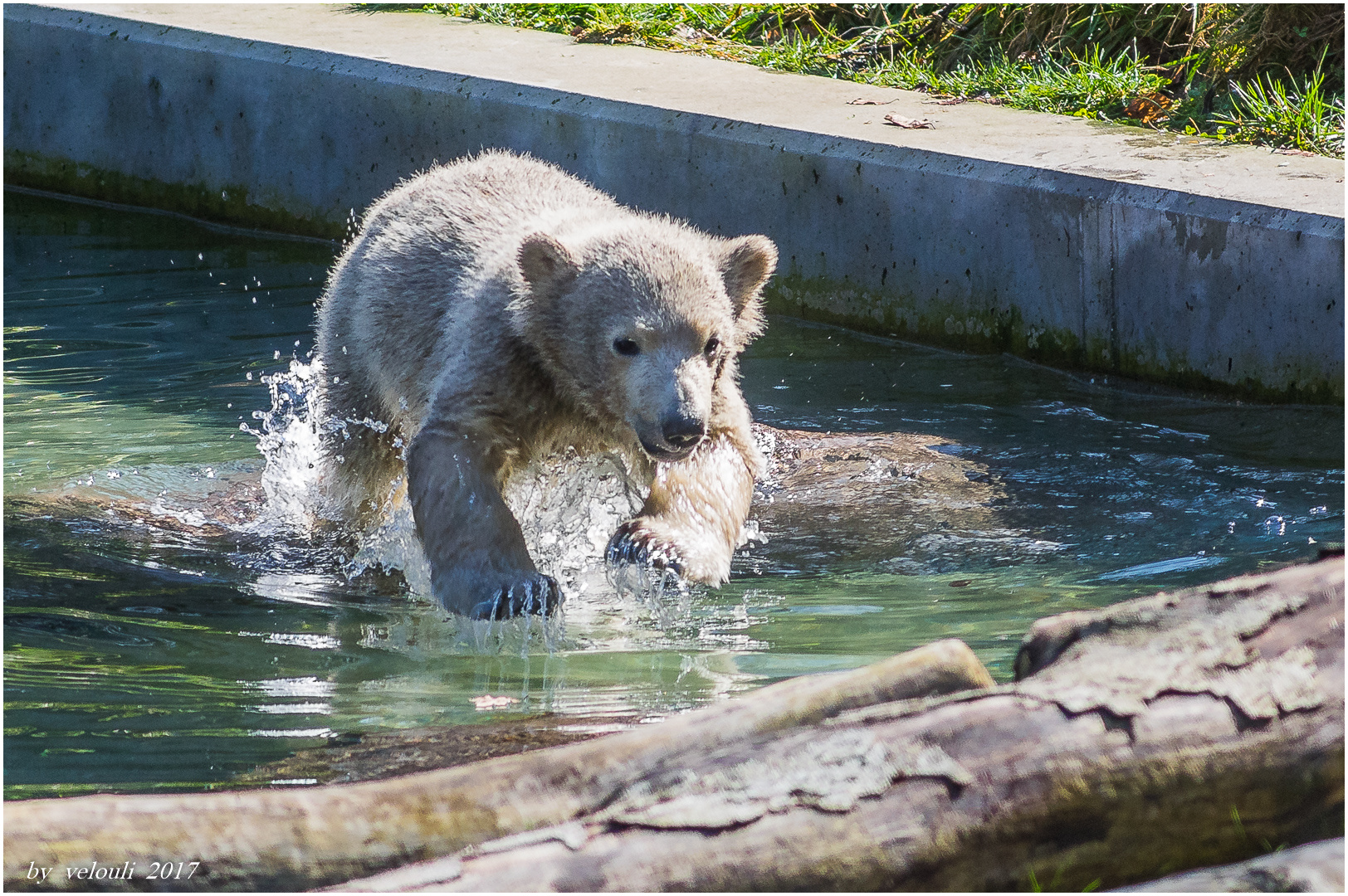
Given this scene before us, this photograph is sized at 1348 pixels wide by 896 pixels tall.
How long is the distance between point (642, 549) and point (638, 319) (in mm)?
713

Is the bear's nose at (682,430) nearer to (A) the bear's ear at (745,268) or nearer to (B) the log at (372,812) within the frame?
(A) the bear's ear at (745,268)

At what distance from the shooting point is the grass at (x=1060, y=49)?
838cm

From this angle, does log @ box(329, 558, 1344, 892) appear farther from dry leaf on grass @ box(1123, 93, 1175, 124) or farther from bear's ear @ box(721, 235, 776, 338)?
dry leaf on grass @ box(1123, 93, 1175, 124)

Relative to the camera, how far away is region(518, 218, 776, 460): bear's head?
4480 millimetres

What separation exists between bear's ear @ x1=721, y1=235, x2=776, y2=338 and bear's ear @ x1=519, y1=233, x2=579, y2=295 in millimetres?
549

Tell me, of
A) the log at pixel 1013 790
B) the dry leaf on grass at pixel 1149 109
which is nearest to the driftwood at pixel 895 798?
the log at pixel 1013 790

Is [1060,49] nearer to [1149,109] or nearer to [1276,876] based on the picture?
[1149,109]

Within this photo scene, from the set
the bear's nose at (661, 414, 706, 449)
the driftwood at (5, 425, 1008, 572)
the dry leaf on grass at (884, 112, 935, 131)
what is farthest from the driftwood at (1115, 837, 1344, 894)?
the dry leaf on grass at (884, 112, 935, 131)

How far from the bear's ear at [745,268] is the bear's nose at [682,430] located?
2.54 feet

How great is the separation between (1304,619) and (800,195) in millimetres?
6092

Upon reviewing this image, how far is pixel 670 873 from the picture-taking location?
210 cm

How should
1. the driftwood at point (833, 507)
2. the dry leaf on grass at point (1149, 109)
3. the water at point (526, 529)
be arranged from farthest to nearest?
1. the dry leaf on grass at point (1149, 109)
2. the driftwood at point (833, 507)
3. the water at point (526, 529)

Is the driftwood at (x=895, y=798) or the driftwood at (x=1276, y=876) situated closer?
the driftwood at (x=1276, y=876)

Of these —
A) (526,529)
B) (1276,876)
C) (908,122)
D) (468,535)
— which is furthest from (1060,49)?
(1276,876)
